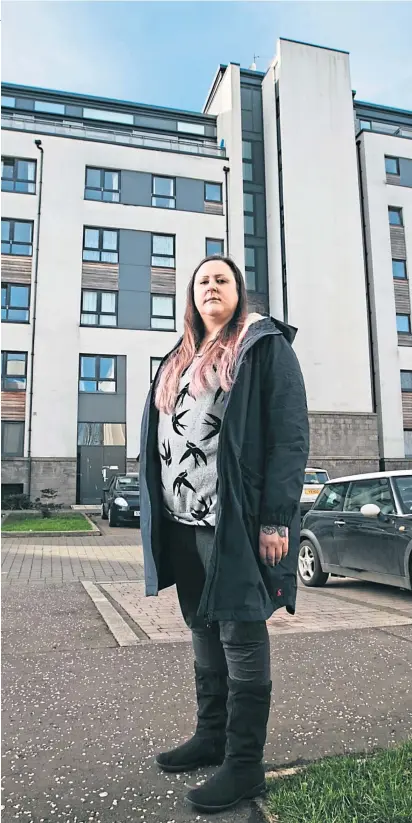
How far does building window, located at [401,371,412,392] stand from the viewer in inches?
1246

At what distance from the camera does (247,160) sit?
109ft

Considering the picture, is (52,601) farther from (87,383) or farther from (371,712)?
(87,383)

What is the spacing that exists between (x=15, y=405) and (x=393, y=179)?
23.2 meters

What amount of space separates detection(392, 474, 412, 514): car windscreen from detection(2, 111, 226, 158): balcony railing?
2823cm

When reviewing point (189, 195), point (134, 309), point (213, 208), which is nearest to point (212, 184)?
point (213, 208)

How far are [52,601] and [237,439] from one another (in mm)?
5051

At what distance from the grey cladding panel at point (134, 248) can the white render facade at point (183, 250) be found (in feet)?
0.25

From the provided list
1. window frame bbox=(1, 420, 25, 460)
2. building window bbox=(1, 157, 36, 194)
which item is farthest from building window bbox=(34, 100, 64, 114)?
window frame bbox=(1, 420, 25, 460)

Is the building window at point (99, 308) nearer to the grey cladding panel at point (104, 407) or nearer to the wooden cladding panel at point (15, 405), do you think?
the grey cladding panel at point (104, 407)

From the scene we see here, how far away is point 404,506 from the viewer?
6.76 metres

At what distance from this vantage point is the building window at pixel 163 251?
3047cm

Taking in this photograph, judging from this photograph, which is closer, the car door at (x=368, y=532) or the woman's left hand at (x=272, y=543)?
the woman's left hand at (x=272, y=543)

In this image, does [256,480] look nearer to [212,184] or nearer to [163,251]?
[163,251]

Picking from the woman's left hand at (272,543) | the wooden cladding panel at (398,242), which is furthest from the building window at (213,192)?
the woman's left hand at (272,543)
